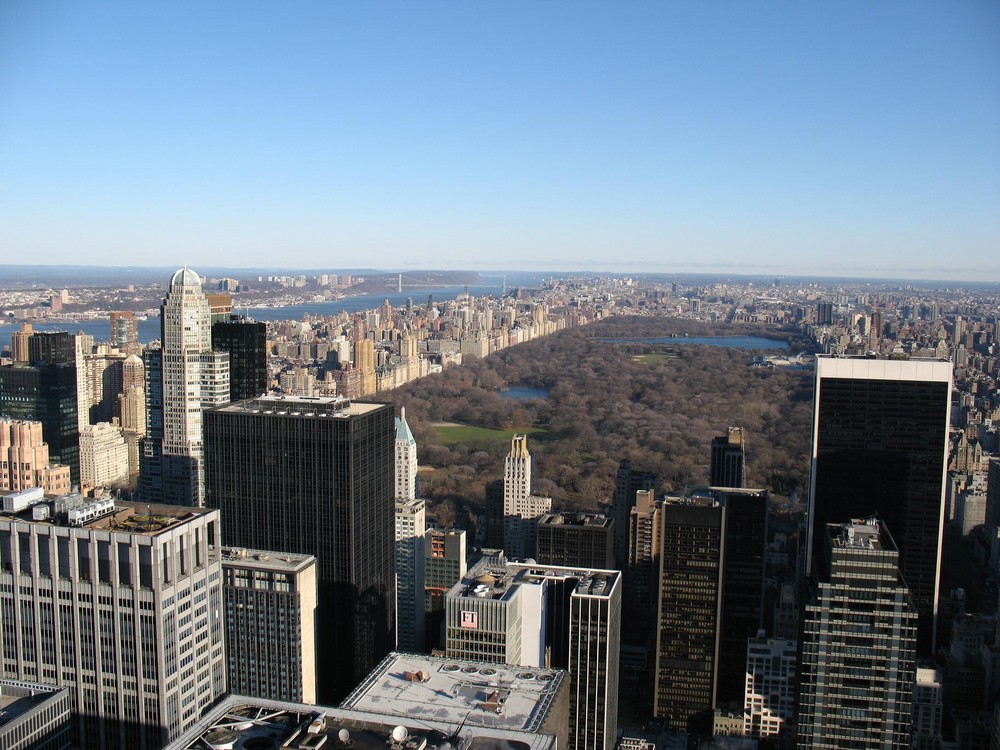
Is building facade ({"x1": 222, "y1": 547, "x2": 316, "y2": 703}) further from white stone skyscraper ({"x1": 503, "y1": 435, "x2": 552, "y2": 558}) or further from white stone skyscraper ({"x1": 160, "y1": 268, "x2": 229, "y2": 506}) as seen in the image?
white stone skyscraper ({"x1": 503, "y1": 435, "x2": 552, "y2": 558})

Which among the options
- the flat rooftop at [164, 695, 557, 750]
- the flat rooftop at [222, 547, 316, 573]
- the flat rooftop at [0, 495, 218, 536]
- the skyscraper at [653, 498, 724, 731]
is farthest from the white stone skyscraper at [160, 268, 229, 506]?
the flat rooftop at [164, 695, 557, 750]

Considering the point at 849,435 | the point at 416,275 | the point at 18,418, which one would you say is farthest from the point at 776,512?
the point at 416,275

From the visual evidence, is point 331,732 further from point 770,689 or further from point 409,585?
point 409,585

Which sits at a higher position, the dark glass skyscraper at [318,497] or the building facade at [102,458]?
A: the dark glass skyscraper at [318,497]

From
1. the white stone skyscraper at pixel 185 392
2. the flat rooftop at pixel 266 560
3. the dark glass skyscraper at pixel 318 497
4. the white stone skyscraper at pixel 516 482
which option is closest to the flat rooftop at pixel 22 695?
the flat rooftop at pixel 266 560

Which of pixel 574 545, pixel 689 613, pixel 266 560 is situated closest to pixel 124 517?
pixel 266 560

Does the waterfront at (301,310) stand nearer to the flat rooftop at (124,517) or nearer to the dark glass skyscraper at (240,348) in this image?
the dark glass skyscraper at (240,348)
